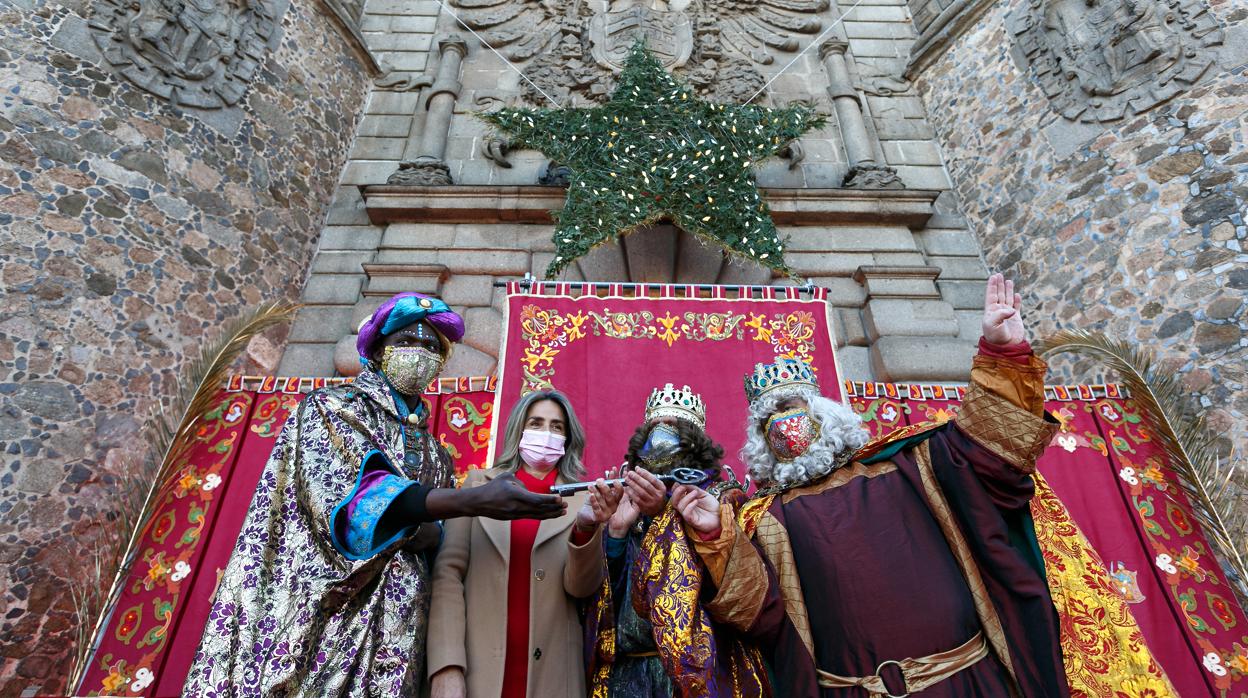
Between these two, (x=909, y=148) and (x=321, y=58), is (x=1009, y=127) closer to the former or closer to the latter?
Answer: (x=909, y=148)

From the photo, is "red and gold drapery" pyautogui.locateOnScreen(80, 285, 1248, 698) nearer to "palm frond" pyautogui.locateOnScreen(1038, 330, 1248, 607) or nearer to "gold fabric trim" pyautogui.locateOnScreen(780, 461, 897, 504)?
"palm frond" pyautogui.locateOnScreen(1038, 330, 1248, 607)

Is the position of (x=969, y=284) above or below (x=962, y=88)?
below

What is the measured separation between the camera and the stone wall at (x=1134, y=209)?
4133 mm

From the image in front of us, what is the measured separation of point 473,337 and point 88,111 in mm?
2854

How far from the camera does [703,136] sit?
518cm

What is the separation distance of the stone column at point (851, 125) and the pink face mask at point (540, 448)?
474 centimetres

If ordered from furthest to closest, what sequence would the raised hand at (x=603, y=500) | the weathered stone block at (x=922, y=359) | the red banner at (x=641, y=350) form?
the weathered stone block at (x=922, y=359) → the red banner at (x=641, y=350) → the raised hand at (x=603, y=500)

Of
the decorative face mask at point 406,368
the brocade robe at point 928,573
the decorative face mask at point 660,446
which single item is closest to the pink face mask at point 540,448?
the decorative face mask at point 660,446

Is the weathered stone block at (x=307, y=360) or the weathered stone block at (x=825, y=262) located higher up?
the weathered stone block at (x=825, y=262)

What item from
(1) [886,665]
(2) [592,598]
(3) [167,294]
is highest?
(3) [167,294]

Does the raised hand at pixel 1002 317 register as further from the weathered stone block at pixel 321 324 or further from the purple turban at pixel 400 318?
the weathered stone block at pixel 321 324

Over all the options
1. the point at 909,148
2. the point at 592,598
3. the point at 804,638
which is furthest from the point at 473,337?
the point at 909,148

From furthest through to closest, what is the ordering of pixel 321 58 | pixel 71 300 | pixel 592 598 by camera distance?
pixel 321 58 < pixel 71 300 < pixel 592 598

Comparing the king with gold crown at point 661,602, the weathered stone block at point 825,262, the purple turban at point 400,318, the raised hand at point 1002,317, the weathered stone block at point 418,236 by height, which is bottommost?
the king with gold crown at point 661,602
